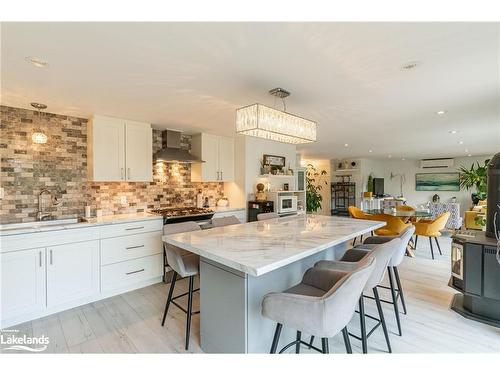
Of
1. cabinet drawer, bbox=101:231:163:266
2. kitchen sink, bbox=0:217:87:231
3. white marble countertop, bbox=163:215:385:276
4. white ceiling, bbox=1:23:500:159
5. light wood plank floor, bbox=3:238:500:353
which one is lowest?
light wood plank floor, bbox=3:238:500:353

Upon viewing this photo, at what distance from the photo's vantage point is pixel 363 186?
10141mm

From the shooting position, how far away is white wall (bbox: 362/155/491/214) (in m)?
9.77

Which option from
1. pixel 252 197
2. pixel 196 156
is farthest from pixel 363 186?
pixel 196 156

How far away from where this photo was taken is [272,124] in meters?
2.22

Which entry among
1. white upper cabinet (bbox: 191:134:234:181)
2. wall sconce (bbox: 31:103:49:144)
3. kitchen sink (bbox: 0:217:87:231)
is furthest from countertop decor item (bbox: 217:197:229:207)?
wall sconce (bbox: 31:103:49:144)

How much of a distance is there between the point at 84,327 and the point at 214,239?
1.65 metres

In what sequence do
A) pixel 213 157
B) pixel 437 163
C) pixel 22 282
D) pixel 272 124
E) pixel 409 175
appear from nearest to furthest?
pixel 272 124 → pixel 22 282 → pixel 213 157 → pixel 437 163 → pixel 409 175

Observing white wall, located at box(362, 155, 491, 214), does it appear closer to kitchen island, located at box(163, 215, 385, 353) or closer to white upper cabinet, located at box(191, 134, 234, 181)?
white upper cabinet, located at box(191, 134, 234, 181)

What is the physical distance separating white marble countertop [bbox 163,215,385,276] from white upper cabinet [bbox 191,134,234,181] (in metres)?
2.16

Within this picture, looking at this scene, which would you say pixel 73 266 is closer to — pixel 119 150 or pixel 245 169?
pixel 119 150

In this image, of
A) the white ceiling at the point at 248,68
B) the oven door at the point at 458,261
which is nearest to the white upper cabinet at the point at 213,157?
the white ceiling at the point at 248,68

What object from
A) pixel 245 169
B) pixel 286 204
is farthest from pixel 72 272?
pixel 286 204

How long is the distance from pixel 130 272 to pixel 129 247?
0.32 meters
